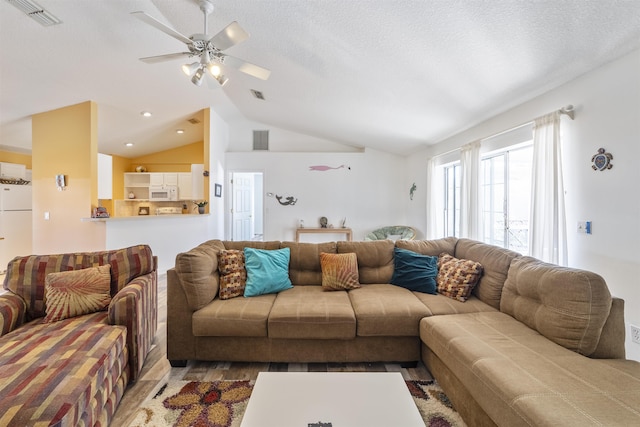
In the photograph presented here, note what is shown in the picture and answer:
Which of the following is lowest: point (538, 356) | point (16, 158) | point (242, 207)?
point (538, 356)

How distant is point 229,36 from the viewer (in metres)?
2.18

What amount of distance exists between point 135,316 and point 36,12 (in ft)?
8.91

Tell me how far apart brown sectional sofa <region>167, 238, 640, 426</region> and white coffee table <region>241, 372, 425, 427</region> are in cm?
44

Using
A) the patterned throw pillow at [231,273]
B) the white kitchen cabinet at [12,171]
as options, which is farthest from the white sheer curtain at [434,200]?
the white kitchen cabinet at [12,171]

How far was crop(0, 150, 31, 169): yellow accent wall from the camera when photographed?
497 cm

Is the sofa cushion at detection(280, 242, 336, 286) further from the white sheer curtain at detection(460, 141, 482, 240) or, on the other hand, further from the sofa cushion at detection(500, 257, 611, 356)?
the white sheer curtain at detection(460, 141, 482, 240)

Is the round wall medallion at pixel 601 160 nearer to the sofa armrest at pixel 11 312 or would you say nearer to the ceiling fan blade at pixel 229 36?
the ceiling fan blade at pixel 229 36

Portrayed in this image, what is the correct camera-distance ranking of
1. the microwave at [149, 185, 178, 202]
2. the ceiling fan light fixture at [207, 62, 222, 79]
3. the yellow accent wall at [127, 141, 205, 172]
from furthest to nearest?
the yellow accent wall at [127, 141, 205, 172] < the microwave at [149, 185, 178, 202] < the ceiling fan light fixture at [207, 62, 222, 79]

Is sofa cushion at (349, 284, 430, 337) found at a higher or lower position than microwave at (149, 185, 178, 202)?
lower

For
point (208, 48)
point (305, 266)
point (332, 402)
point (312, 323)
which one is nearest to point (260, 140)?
point (208, 48)

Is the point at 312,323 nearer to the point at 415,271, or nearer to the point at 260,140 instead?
the point at 415,271

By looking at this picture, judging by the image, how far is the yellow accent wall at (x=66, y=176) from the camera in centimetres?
394

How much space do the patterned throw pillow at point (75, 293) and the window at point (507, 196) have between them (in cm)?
388

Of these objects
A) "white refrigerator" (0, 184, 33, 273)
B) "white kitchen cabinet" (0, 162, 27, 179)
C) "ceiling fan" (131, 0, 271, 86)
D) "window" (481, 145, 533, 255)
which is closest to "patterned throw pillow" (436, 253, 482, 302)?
"window" (481, 145, 533, 255)
